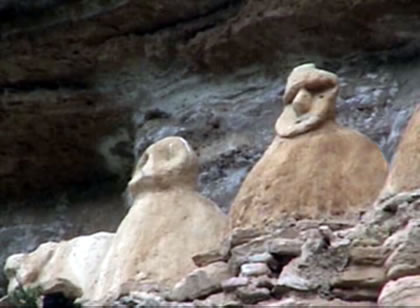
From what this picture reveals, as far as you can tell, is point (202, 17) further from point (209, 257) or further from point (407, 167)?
point (407, 167)

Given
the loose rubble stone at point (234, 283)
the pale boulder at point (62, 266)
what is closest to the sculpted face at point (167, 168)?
the pale boulder at point (62, 266)

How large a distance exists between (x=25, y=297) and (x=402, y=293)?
2.74ft

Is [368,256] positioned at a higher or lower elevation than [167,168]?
lower

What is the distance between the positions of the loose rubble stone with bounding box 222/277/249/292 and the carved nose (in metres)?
0.35

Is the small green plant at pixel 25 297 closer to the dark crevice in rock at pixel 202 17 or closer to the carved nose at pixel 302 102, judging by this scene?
the carved nose at pixel 302 102

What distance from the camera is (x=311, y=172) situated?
10.6ft

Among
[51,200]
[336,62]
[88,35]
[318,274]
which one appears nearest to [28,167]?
[51,200]

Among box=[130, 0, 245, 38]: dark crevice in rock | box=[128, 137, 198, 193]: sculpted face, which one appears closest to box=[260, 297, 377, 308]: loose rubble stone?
box=[128, 137, 198, 193]: sculpted face

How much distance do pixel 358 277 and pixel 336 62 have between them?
1275 mm

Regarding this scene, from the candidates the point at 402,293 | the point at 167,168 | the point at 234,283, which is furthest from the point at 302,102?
the point at 402,293

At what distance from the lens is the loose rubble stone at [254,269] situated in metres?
3.08

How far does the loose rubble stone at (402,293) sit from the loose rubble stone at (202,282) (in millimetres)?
298

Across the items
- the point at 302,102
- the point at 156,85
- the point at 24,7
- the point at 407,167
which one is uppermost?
the point at 24,7

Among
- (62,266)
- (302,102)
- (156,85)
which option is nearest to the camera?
(302,102)
